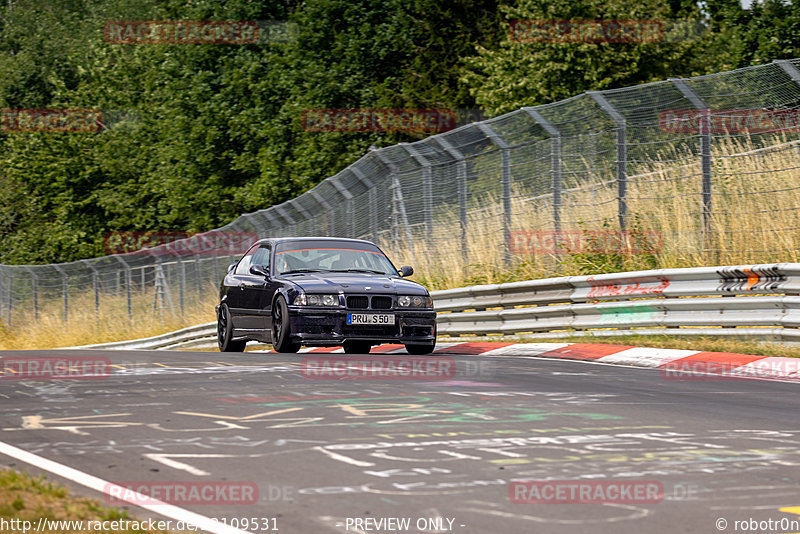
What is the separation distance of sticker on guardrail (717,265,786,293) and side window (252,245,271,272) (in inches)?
226

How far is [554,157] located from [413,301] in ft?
15.0

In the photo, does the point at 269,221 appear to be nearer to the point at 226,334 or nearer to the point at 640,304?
the point at 226,334

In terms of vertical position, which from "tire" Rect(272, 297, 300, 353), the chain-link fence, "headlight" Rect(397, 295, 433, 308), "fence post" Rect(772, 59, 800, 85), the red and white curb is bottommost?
the red and white curb

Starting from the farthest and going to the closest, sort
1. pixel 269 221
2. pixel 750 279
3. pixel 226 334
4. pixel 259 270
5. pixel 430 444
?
pixel 269 221 → pixel 226 334 → pixel 259 270 → pixel 750 279 → pixel 430 444

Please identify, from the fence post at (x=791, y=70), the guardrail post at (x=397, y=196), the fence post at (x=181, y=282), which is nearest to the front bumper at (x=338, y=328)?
the fence post at (x=791, y=70)

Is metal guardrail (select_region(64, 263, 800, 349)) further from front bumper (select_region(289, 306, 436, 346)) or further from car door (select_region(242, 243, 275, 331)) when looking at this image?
car door (select_region(242, 243, 275, 331))

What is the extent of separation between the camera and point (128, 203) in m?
55.8

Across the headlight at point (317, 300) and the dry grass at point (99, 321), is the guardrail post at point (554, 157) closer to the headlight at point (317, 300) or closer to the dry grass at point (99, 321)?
the headlight at point (317, 300)

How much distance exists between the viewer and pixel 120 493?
4965 millimetres

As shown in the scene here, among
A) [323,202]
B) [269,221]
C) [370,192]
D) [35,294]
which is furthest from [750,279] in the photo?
[35,294]

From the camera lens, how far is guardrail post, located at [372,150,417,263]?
70.0 ft

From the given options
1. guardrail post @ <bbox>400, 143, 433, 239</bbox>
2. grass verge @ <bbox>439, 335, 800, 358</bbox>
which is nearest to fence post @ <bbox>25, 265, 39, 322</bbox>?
guardrail post @ <bbox>400, 143, 433, 239</bbox>

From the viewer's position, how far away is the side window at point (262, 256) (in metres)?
14.9

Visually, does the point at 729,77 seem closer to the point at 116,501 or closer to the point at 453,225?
the point at 453,225
